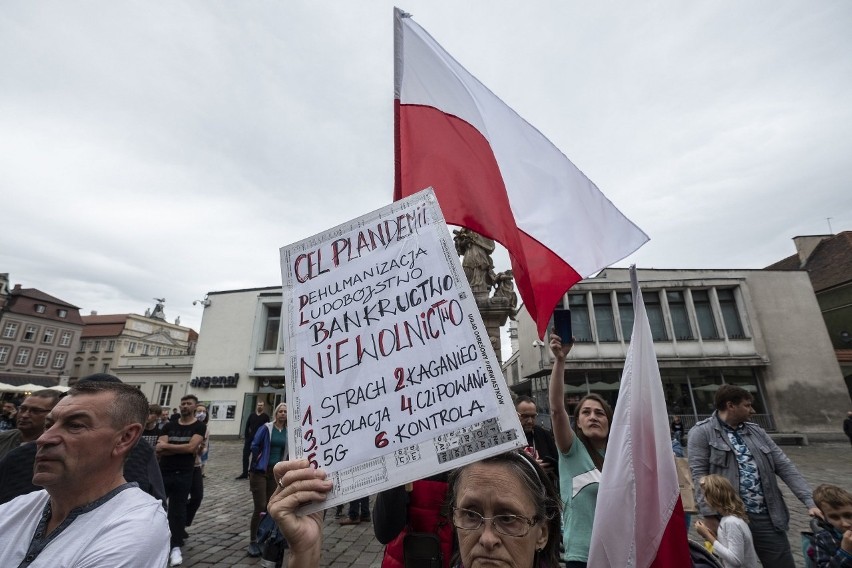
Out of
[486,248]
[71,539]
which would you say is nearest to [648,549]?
[71,539]

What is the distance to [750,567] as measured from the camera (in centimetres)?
309

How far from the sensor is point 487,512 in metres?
1.53

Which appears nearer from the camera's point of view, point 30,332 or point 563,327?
point 563,327

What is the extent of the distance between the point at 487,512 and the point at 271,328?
26.7 metres

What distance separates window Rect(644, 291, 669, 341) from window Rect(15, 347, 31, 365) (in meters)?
70.4

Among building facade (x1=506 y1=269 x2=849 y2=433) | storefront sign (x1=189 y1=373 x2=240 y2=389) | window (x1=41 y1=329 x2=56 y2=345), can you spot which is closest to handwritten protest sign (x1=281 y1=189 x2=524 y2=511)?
building facade (x1=506 y1=269 x2=849 y2=433)

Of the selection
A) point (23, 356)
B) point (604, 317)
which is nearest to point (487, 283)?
point (604, 317)

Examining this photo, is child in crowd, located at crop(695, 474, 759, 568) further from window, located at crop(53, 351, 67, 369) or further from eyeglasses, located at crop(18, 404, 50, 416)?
window, located at crop(53, 351, 67, 369)

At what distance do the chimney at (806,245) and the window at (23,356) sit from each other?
3317 inches

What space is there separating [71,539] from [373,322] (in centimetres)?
154

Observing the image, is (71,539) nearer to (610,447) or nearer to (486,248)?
(610,447)

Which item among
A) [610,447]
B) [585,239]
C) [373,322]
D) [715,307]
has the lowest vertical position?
[610,447]

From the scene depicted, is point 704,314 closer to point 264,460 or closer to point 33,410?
point 264,460

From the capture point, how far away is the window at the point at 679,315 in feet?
75.5
